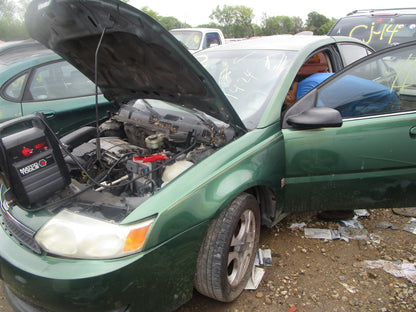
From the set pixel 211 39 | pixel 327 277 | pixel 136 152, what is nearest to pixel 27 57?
pixel 136 152

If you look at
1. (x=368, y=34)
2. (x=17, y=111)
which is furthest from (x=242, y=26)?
(x=17, y=111)

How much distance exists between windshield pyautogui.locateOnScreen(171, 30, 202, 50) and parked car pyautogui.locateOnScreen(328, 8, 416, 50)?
3.58 metres

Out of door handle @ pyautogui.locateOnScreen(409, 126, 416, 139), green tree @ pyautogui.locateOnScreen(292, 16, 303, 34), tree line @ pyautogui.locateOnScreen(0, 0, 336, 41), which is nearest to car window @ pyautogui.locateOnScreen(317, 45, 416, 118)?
door handle @ pyautogui.locateOnScreen(409, 126, 416, 139)

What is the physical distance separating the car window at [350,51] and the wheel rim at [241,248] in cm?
206

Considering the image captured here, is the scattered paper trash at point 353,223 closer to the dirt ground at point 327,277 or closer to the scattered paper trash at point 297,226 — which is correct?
the dirt ground at point 327,277

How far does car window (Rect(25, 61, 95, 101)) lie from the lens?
3.62 meters

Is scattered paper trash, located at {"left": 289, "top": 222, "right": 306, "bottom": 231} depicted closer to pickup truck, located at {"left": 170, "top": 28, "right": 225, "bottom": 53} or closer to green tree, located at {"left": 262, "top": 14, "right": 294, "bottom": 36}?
pickup truck, located at {"left": 170, "top": 28, "right": 225, "bottom": 53}

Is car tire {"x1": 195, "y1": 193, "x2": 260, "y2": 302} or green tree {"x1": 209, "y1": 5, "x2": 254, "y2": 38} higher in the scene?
green tree {"x1": 209, "y1": 5, "x2": 254, "y2": 38}

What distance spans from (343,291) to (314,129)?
1.11 metres

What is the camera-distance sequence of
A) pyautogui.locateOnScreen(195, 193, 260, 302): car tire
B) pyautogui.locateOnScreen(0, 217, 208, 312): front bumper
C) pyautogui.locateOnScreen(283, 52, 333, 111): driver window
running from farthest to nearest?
pyautogui.locateOnScreen(283, 52, 333, 111): driver window → pyautogui.locateOnScreen(195, 193, 260, 302): car tire → pyautogui.locateOnScreen(0, 217, 208, 312): front bumper

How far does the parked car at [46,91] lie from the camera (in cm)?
347

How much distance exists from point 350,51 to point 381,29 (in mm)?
3588

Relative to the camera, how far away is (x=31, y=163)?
1.73 m

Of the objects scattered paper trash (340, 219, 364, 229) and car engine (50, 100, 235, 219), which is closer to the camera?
car engine (50, 100, 235, 219)
